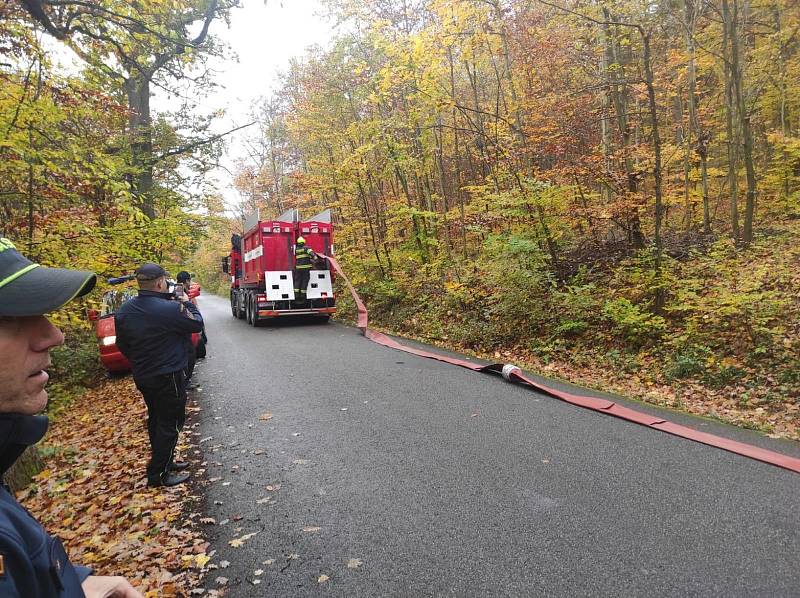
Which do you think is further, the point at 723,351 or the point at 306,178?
the point at 306,178

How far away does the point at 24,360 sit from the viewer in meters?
1.13

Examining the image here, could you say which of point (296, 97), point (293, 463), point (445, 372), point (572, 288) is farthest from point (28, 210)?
point (296, 97)

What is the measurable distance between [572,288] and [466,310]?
9.41 feet

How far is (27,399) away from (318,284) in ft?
42.6

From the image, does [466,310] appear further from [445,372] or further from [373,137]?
[373,137]

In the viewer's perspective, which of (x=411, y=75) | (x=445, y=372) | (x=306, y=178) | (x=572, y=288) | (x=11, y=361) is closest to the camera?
(x=11, y=361)

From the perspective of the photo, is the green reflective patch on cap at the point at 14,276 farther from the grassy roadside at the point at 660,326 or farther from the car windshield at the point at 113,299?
the car windshield at the point at 113,299

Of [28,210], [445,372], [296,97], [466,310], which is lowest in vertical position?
[445,372]

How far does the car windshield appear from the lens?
29.3ft

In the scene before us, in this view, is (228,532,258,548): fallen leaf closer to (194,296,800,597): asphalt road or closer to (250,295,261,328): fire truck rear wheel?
(194,296,800,597): asphalt road

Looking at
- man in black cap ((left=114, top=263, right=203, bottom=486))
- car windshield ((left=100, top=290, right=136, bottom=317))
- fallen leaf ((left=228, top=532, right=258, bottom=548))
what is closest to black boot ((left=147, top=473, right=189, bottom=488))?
man in black cap ((left=114, top=263, right=203, bottom=486))

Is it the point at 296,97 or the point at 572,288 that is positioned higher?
the point at 296,97

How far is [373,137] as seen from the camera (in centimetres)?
1409

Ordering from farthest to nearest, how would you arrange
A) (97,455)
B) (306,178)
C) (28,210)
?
(306,178) < (28,210) < (97,455)
